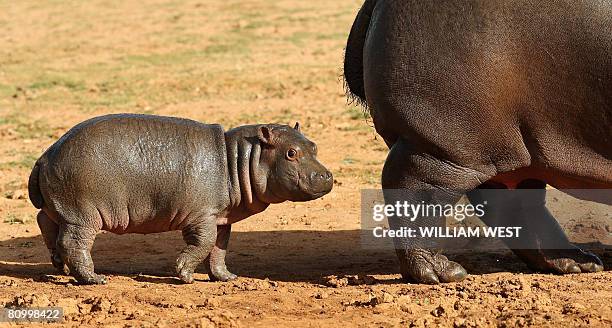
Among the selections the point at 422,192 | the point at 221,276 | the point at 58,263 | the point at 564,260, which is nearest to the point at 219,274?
the point at 221,276

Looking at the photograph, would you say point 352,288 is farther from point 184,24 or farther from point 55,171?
point 184,24

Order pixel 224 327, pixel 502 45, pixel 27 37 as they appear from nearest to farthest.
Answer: pixel 224 327
pixel 502 45
pixel 27 37

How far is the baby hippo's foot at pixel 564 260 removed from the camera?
7051mm

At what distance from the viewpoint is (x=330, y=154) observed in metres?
11.3

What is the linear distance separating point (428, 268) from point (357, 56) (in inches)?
59.0

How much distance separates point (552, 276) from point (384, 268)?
3.62ft

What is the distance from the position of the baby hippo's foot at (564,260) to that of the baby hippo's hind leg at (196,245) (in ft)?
6.81

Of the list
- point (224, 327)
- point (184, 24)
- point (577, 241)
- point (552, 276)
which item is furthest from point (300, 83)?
point (224, 327)

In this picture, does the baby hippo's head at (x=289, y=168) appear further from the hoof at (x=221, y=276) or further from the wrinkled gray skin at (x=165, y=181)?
the hoof at (x=221, y=276)

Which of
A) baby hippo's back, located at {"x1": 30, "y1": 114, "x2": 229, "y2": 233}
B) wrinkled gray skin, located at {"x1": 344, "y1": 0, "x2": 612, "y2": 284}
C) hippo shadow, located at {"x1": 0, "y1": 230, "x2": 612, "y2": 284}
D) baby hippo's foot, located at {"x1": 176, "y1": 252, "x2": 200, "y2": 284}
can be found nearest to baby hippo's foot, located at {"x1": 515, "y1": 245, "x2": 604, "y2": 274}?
hippo shadow, located at {"x1": 0, "y1": 230, "x2": 612, "y2": 284}

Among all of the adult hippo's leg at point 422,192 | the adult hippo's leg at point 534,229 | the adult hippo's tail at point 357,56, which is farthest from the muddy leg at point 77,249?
the adult hippo's leg at point 534,229

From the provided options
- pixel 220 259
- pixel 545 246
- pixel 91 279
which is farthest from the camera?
pixel 545 246

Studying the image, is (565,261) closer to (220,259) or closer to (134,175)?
(220,259)

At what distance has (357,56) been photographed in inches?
285
